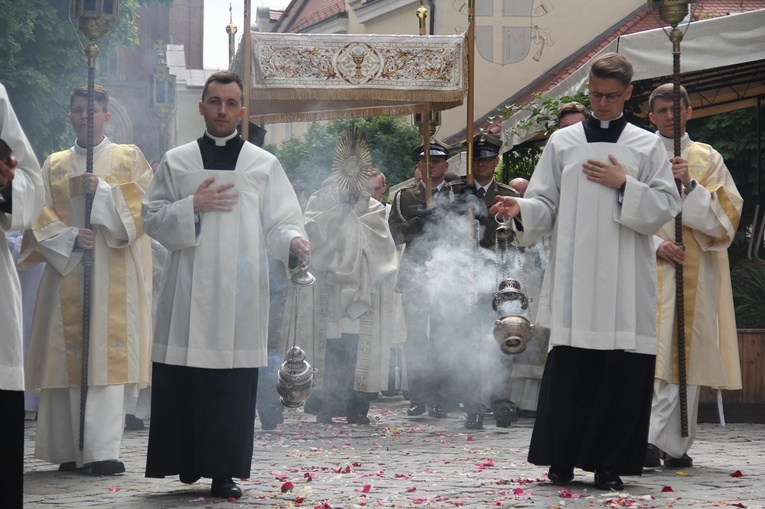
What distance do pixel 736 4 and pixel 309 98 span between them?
21.3 meters

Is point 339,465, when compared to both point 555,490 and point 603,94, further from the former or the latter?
point 603,94

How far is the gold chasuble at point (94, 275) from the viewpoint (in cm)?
782

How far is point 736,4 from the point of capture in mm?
30047

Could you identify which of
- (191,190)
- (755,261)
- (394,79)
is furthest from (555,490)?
(755,261)

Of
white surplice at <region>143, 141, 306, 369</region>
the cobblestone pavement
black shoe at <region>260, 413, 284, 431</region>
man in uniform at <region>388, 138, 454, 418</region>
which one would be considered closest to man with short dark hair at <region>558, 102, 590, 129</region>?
man in uniform at <region>388, 138, 454, 418</region>

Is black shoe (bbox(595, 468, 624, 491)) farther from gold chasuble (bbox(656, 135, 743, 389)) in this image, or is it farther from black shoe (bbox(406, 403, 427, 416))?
black shoe (bbox(406, 403, 427, 416))

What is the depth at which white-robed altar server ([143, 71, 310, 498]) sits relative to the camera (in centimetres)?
651

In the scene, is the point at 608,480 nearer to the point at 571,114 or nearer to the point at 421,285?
the point at 571,114

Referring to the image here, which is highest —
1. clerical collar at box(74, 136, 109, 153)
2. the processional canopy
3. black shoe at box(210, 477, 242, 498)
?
the processional canopy

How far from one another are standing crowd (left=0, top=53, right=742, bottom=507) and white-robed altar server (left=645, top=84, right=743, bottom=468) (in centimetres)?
1

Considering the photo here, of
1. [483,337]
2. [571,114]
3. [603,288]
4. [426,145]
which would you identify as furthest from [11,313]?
[426,145]

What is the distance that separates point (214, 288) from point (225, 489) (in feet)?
3.29

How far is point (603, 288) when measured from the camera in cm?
670

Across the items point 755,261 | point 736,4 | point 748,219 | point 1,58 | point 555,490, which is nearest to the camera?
point 555,490
